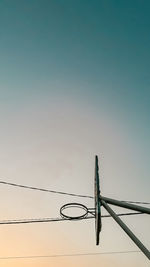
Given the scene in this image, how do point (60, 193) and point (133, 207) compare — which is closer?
point (133, 207)

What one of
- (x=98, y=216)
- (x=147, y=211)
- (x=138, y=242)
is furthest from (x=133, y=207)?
(x=98, y=216)

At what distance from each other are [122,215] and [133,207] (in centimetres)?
673

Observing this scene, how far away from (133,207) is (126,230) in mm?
383

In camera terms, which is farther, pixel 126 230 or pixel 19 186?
pixel 19 186

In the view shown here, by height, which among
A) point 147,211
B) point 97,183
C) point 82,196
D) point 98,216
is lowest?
point 147,211

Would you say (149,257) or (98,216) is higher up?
(98,216)

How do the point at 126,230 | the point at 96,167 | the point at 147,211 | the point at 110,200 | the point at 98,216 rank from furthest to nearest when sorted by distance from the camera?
the point at 96,167 < the point at 98,216 < the point at 110,200 < the point at 126,230 < the point at 147,211

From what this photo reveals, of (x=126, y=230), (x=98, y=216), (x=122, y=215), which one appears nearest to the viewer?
(x=126, y=230)

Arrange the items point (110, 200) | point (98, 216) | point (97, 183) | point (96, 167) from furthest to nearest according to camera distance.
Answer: point (96, 167), point (97, 183), point (98, 216), point (110, 200)

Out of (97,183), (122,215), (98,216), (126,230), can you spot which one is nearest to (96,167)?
(97,183)

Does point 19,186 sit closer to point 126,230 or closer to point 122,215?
point 122,215

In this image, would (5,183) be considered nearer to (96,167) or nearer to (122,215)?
(122,215)

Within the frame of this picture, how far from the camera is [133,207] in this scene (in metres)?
3.75

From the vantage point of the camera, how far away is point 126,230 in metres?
3.85
